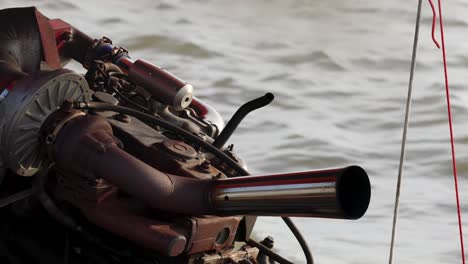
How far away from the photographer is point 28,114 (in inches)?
65.5

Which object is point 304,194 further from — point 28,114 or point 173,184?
point 28,114

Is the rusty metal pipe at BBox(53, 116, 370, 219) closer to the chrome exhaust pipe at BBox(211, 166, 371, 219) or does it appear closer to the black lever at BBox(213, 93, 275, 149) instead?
the chrome exhaust pipe at BBox(211, 166, 371, 219)

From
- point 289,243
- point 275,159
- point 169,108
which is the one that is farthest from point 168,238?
point 275,159

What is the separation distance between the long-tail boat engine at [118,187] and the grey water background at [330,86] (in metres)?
1.08

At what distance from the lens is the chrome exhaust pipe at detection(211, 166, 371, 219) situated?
1.45 metres

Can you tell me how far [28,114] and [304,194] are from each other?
1.49ft

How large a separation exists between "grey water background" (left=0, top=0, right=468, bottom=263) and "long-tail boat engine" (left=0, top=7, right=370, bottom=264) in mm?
1084

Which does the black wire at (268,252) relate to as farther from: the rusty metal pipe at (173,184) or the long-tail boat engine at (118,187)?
the rusty metal pipe at (173,184)

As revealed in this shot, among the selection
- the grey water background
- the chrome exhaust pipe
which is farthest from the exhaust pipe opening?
the grey water background

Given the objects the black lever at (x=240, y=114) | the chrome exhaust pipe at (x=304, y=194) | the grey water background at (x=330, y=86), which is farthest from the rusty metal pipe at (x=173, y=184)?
the grey water background at (x=330, y=86)

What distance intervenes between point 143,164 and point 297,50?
2.86 metres

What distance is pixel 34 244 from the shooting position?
178 cm

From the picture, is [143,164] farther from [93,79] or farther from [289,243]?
[289,243]

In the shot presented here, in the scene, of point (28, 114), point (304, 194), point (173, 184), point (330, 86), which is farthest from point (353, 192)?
point (330, 86)
